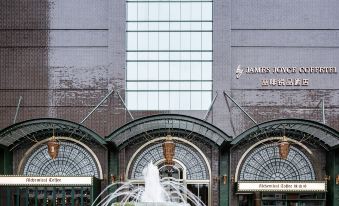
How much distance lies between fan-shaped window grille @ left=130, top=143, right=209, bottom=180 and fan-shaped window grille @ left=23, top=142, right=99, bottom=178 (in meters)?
1.91

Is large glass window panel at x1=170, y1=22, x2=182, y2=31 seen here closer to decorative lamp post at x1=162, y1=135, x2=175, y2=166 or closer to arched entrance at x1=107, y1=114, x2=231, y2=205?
arched entrance at x1=107, y1=114, x2=231, y2=205

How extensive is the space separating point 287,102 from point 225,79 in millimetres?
3013

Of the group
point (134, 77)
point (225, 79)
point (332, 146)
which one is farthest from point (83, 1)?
point (332, 146)

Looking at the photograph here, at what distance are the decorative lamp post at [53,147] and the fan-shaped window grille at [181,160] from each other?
3.88m

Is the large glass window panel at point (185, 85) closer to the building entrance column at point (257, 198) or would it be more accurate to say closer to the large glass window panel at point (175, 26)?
the large glass window panel at point (175, 26)

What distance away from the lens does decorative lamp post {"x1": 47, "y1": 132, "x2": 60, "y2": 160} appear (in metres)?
27.2

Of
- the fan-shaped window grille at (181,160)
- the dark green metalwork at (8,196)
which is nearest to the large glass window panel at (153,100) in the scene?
the fan-shaped window grille at (181,160)

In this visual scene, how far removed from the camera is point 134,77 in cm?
3050

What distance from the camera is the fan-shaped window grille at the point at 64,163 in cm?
2950

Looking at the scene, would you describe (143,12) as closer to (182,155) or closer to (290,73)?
(182,155)

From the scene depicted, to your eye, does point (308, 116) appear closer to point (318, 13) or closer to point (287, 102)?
point (287, 102)

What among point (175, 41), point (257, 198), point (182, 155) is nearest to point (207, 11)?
point (175, 41)

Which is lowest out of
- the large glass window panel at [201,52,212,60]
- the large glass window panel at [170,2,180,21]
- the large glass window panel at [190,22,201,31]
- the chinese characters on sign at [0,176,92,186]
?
the chinese characters on sign at [0,176,92,186]

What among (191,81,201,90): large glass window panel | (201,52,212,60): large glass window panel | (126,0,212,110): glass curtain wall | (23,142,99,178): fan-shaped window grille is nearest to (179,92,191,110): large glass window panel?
(126,0,212,110): glass curtain wall
